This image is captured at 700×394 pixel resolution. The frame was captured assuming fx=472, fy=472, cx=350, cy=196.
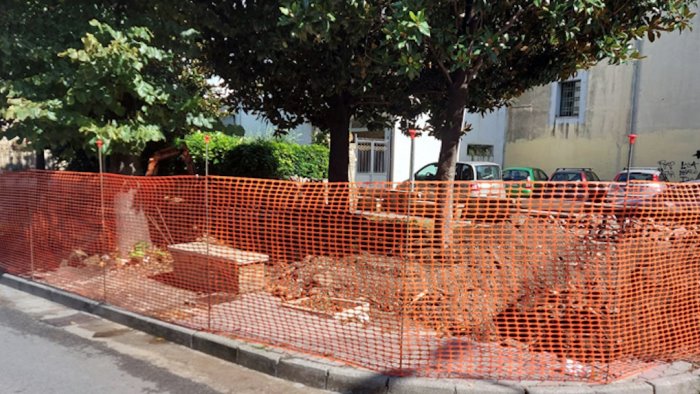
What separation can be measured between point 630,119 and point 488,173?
861cm

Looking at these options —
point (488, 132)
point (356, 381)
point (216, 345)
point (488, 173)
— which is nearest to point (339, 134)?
point (216, 345)

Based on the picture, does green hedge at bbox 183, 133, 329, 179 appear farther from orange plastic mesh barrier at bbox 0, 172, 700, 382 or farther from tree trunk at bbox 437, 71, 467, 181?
orange plastic mesh barrier at bbox 0, 172, 700, 382

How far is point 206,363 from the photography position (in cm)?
457

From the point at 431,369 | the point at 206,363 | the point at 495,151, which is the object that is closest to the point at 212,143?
the point at 206,363

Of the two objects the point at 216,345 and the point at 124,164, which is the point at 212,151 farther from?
the point at 216,345

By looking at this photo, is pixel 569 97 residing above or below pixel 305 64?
above

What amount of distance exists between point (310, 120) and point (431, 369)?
25.1 feet

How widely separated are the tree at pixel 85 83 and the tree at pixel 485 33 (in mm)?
2250

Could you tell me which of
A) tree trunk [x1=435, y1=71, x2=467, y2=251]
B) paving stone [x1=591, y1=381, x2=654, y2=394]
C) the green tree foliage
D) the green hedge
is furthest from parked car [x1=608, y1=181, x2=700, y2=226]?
the green hedge

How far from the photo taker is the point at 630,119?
20.6 meters

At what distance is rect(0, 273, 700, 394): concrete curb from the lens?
12.3 feet

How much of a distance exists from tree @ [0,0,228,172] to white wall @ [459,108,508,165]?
1973 centimetres

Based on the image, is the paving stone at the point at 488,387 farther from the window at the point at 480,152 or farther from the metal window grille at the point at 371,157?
the window at the point at 480,152

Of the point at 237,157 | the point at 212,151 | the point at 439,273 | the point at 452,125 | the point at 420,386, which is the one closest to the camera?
the point at 420,386
